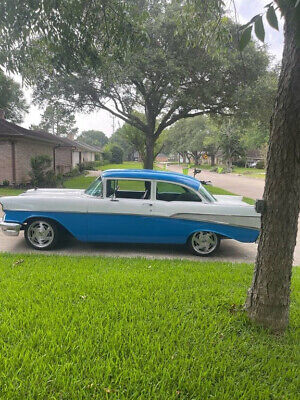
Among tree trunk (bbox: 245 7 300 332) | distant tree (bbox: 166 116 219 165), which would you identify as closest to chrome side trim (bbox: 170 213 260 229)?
tree trunk (bbox: 245 7 300 332)

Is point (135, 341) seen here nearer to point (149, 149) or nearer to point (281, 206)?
point (281, 206)

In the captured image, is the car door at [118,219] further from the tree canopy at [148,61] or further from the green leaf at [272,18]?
the green leaf at [272,18]

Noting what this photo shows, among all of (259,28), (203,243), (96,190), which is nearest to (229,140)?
(203,243)

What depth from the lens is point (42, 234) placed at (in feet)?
17.2

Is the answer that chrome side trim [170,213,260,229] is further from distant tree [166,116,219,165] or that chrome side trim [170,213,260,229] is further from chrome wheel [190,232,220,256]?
distant tree [166,116,219,165]

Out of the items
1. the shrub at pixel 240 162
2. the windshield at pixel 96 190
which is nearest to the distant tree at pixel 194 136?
the shrub at pixel 240 162

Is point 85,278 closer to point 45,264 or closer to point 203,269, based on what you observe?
point 45,264

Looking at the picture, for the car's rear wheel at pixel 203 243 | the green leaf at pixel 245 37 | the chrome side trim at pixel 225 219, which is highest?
the green leaf at pixel 245 37

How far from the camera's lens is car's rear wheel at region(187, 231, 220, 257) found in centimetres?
527

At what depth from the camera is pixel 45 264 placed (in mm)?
4305

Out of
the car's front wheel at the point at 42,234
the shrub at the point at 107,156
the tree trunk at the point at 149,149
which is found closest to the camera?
the car's front wheel at the point at 42,234

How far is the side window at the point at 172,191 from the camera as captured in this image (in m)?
5.34

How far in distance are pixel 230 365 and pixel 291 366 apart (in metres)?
0.51

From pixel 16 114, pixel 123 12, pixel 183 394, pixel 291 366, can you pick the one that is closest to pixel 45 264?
pixel 183 394
